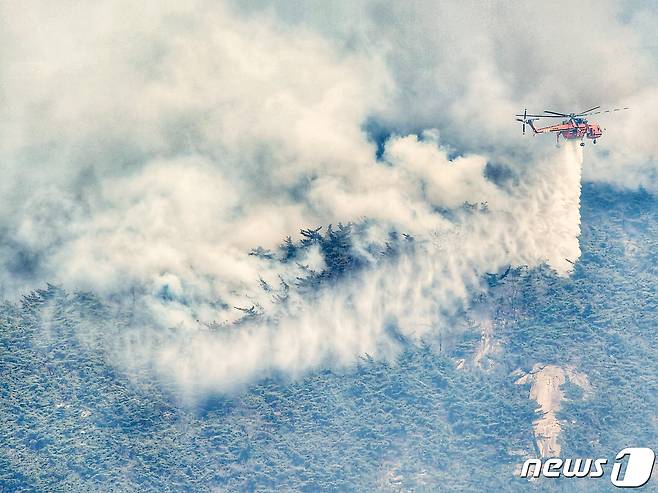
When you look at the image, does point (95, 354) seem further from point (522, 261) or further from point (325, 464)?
point (522, 261)

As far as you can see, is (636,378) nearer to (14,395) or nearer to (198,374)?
(198,374)

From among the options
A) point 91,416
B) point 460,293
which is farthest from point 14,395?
point 460,293

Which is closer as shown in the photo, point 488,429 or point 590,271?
point 488,429

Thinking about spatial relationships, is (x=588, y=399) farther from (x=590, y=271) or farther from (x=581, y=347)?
(x=590, y=271)


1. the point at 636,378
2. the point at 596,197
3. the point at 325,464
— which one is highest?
the point at 596,197

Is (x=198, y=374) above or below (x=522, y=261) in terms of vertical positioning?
below

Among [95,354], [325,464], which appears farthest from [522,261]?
[95,354]

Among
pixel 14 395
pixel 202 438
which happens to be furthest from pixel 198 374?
pixel 14 395

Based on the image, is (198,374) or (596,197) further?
(596,197)

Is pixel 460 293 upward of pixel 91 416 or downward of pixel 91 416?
upward
